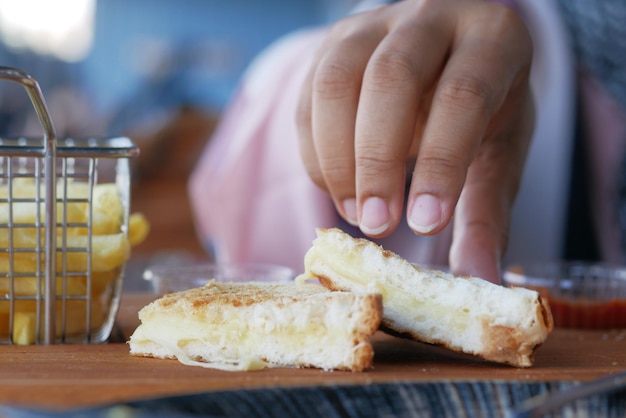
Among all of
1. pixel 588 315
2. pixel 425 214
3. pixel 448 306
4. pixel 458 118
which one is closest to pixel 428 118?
pixel 458 118

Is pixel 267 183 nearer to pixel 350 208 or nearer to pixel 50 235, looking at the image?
pixel 350 208

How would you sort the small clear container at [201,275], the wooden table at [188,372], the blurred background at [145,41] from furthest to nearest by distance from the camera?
the blurred background at [145,41], the small clear container at [201,275], the wooden table at [188,372]

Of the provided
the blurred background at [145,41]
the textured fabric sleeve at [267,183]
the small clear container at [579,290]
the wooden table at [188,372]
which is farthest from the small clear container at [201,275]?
the blurred background at [145,41]

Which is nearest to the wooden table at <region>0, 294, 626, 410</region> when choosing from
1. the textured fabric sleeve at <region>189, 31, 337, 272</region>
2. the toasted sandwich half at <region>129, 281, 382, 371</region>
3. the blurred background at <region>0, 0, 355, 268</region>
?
the toasted sandwich half at <region>129, 281, 382, 371</region>

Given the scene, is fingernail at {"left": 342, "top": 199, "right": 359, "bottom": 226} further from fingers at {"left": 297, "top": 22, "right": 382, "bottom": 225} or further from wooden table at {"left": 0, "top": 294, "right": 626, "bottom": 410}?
wooden table at {"left": 0, "top": 294, "right": 626, "bottom": 410}

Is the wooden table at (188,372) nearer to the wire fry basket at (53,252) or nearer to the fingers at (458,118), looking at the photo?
the wire fry basket at (53,252)

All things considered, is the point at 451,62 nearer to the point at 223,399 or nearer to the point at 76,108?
the point at 223,399

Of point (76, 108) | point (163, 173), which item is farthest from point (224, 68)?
point (163, 173)

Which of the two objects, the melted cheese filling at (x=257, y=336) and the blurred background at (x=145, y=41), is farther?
the blurred background at (x=145, y=41)
